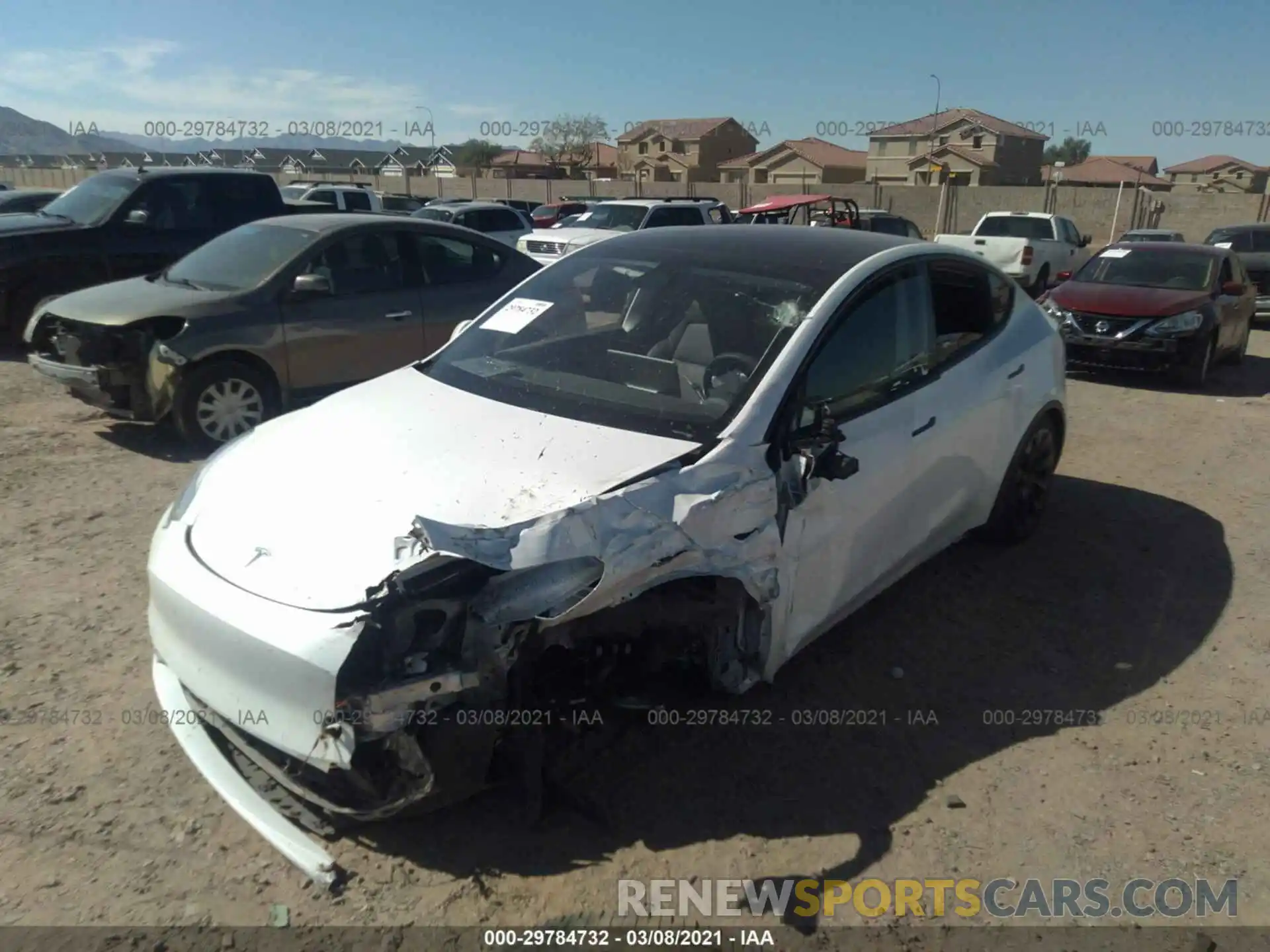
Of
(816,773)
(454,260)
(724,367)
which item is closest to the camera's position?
(816,773)

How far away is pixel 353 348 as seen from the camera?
6.97 meters

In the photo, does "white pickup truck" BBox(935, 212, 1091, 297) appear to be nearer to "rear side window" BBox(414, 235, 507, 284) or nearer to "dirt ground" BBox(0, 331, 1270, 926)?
"rear side window" BBox(414, 235, 507, 284)

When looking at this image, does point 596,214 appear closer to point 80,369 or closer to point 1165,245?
point 1165,245

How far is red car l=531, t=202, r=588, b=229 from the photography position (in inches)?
922

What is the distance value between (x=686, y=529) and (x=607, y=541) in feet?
0.93

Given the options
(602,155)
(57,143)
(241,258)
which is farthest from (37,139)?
(241,258)

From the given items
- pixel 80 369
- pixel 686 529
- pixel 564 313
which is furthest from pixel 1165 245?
pixel 80 369

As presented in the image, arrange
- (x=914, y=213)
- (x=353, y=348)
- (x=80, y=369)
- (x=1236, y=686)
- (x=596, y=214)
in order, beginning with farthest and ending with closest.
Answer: (x=914, y=213) < (x=596, y=214) < (x=353, y=348) < (x=80, y=369) < (x=1236, y=686)

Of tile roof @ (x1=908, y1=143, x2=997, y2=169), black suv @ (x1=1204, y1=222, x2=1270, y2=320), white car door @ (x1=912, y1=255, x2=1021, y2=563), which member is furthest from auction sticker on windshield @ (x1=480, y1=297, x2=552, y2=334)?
tile roof @ (x1=908, y1=143, x2=997, y2=169)

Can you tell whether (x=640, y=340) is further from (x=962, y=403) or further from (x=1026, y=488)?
(x=1026, y=488)

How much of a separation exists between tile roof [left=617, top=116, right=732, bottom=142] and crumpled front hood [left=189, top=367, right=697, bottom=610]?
61.3 meters

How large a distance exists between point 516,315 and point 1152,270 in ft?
31.0

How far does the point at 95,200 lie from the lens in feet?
32.0

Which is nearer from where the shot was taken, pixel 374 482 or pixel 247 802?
pixel 247 802
